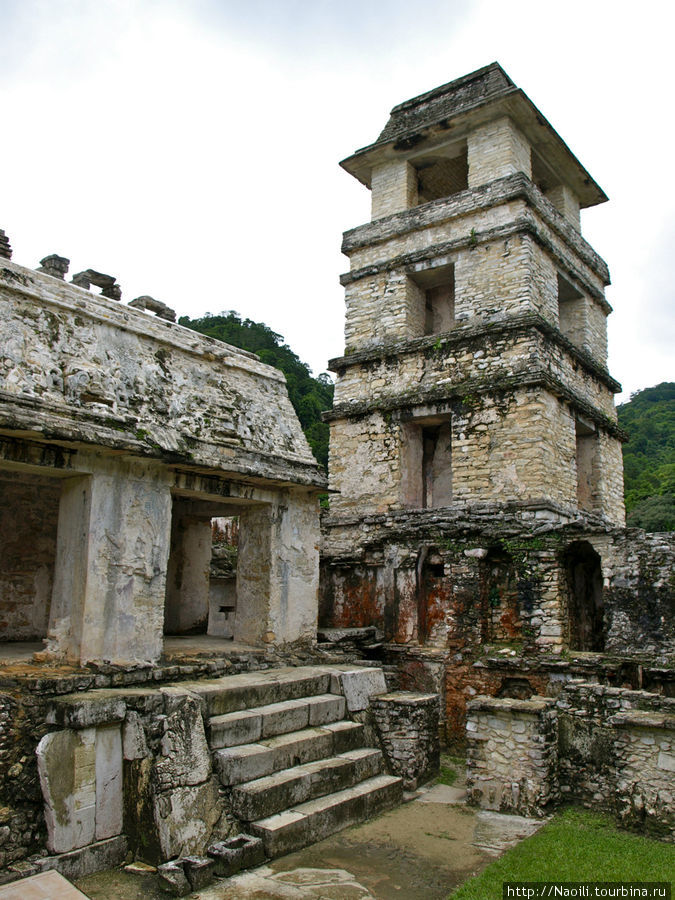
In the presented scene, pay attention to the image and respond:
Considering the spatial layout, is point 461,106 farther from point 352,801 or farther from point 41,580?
point 352,801

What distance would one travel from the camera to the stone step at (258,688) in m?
6.48

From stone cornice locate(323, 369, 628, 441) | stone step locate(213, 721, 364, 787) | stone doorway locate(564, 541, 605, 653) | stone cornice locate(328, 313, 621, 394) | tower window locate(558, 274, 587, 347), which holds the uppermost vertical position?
tower window locate(558, 274, 587, 347)

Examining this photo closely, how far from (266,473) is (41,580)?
324cm

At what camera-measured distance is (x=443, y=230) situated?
13695 millimetres

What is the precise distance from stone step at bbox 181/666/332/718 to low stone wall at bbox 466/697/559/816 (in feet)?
5.61

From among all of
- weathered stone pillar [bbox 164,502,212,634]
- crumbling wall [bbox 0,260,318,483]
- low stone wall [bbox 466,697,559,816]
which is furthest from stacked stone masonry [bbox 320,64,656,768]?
crumbling wall [bbox 0,260,318,483]

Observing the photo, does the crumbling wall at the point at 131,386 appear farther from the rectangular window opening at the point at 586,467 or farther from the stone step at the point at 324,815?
Answer: the rectangular window opening at the point at 586,467

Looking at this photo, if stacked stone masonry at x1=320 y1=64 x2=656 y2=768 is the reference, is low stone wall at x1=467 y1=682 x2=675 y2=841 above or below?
below

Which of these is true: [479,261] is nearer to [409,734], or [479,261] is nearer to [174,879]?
[409,734]

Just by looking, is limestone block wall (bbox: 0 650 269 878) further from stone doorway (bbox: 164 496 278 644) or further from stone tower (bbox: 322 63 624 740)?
stone tower (bbox: 322 63 624 740)

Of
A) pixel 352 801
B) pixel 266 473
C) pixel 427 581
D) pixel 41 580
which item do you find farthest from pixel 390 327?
pixel 352 801

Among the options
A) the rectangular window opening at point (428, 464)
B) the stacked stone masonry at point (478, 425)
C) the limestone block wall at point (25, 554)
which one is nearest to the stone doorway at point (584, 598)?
the stacked stone masonry at point (478, 425)

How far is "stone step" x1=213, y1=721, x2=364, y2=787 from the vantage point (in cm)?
596

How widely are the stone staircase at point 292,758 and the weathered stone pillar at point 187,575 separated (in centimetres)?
266
